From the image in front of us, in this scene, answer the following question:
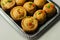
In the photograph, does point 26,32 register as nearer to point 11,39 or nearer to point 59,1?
point 11,39

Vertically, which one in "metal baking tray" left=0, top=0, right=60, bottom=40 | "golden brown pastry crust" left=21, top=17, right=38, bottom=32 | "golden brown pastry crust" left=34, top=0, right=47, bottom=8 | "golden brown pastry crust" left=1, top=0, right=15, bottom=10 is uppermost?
"golden brown pastry crust" left=34, top=0, right=47, bottom=8

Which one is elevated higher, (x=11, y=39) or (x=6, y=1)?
(x=6, y=1)

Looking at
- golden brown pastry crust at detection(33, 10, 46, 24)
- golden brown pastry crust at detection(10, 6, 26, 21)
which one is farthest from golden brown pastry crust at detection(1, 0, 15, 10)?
golden brown pastry crust at detection(33, 10, 46, 24)

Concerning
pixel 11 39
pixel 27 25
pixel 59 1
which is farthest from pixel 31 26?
pixel 59 1

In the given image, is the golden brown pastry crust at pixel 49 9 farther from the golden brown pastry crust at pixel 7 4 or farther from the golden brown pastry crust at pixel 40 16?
the golden brown pastry crust at pixel 7 4

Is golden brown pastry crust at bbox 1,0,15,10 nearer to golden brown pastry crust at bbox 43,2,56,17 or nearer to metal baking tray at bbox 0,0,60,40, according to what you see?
metal baking tray at bbox 0,0,60,40
